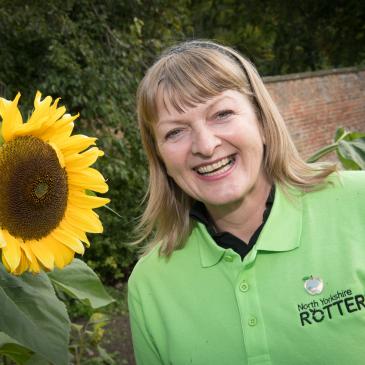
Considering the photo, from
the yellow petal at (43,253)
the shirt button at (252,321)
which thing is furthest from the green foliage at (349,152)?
the yellow petal at (43,253)

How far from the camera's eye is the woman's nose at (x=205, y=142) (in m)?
1.39

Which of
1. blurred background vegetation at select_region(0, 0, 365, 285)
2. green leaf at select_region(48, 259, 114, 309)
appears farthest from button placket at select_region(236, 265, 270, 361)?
blurred background vegetation at select_region(0, 0, 365, 285)

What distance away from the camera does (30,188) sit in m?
1.15

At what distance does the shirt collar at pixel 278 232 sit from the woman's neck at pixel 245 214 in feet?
0.16

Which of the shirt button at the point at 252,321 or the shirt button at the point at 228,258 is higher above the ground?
the shirt button at the point at 228,258

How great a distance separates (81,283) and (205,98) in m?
0.55

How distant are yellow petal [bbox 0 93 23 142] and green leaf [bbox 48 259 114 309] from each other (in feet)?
1.87

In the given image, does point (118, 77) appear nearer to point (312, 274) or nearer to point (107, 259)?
point (107, 259)

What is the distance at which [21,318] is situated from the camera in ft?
3.90

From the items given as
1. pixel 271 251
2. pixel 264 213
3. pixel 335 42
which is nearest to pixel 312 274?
pixel 271 251

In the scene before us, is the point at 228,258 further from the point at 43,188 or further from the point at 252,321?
the point at 43,188

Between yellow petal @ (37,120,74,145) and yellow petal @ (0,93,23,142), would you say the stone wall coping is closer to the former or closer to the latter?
yellow petal @ (37,120,74,145)

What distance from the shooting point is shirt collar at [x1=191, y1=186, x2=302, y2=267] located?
1392mm

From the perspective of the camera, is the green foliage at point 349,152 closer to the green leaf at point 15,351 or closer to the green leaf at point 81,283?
the green leaf at point 81,283
